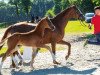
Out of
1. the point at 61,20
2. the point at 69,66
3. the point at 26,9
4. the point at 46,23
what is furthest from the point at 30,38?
the point at 26,9

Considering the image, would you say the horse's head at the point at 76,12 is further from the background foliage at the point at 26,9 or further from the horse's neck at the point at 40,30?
the background foliage at the point at 26,9

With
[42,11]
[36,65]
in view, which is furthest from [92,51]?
[42,11]

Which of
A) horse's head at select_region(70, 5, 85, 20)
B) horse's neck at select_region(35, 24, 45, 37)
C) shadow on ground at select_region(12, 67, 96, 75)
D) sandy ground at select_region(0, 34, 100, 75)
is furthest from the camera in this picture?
horse's head at select_region(70, 5, 85, 20)

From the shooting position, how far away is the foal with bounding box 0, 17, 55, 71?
42.5ft

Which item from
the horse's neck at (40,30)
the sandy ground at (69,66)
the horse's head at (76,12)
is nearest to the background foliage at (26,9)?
the sandy ground at (69,66)

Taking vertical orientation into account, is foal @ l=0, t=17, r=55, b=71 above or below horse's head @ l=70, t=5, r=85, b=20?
below

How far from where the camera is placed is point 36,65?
14.6m

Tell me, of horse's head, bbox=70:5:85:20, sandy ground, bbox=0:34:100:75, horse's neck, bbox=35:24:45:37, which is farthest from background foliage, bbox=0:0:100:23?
horse's neck, bbox=35:24:45:37

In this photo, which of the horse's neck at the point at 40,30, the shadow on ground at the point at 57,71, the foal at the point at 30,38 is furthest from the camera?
the horse's neck at the point at 40,30

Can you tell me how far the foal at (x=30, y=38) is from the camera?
1295 centimetres

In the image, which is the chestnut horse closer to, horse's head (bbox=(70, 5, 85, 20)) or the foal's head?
horse's head (bbox=(70, 5, 85, 20))

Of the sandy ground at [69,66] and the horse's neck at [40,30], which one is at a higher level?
the horse's neck at [40,30]

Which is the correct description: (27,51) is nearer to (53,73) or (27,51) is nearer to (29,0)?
(53,73)

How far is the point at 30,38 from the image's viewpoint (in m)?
13.2
